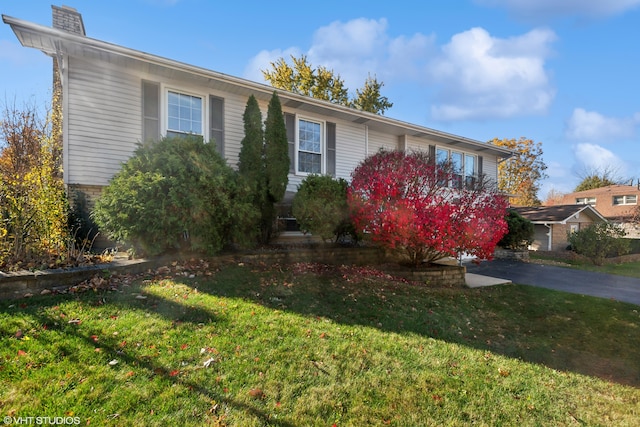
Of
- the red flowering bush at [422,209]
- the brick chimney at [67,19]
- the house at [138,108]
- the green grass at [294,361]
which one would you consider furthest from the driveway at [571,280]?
the brick chimney at [67,19]

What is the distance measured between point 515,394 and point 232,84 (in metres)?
8.85

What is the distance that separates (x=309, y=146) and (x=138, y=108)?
5041mm

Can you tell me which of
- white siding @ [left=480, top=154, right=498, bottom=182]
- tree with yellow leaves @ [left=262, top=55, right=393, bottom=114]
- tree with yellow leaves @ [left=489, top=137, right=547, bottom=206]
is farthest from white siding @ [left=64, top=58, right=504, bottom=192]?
tree with yellow leaves @ [left=489, top=137, right=547, bottom=206]

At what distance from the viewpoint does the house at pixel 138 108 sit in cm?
707

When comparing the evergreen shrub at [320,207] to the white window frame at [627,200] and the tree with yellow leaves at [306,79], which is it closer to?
the tree with yellow leaves at [306,79]

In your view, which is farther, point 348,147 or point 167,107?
point 348,147

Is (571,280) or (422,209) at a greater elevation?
(422,209)

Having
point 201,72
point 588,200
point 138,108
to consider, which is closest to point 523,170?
point 588,200

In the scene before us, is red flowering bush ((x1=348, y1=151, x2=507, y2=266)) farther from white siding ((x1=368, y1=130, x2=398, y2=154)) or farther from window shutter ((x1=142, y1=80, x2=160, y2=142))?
window shutter ((x1=142, y1=80, x2=160, y2=142))

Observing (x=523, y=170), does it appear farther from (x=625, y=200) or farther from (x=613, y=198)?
(x=625, y=200)

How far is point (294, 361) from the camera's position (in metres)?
3.13

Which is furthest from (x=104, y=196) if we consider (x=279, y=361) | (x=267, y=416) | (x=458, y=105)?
(x=458, y=105)

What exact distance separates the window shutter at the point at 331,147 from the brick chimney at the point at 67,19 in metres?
7.62

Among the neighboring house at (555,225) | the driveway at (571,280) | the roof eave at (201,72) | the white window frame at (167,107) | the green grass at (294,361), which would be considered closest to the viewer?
the green grass at (294,361)
